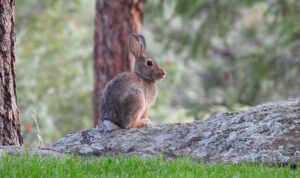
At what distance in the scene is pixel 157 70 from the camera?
11500 millimetres

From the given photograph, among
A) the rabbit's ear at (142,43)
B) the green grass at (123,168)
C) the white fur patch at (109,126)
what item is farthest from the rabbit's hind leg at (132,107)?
the green grass at (123,168)

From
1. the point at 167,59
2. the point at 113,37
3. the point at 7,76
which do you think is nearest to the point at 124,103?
the point at 7,76

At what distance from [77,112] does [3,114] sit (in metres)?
16.7

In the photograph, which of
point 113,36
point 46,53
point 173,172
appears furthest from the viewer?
point 46,53

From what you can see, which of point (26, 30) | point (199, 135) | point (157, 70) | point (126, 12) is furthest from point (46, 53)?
point (199, 135)

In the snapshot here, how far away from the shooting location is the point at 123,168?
8297 millimetres

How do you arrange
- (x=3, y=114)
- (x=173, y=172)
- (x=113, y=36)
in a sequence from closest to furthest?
(x=173, y=172), (x=3, y=114), (x=113, y=36)

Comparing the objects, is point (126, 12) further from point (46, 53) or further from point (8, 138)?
point (46, 53)

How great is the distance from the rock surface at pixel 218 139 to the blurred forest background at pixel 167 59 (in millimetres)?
8701

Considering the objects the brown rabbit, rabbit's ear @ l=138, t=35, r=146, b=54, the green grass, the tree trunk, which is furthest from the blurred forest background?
the green grass

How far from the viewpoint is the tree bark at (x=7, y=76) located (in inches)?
399

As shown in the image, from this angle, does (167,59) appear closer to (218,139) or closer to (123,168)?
(218,139)

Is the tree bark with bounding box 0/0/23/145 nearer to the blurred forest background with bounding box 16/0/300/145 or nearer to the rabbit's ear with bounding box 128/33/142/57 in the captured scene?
the rabbit's ear with bounding box 128/33/142/57

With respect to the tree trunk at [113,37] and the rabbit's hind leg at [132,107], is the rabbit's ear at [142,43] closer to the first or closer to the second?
the rabbit's hind leg at [132,107]
